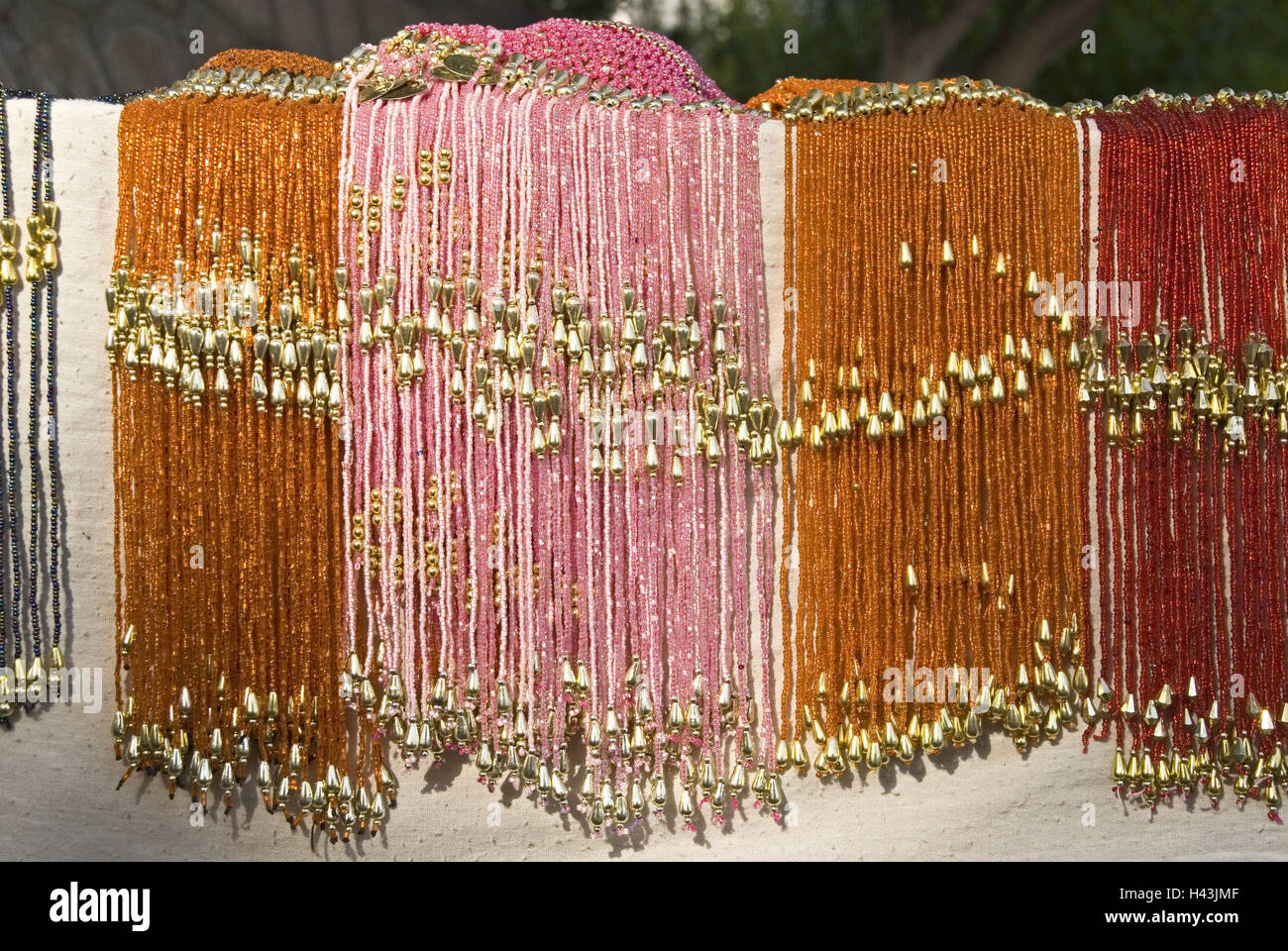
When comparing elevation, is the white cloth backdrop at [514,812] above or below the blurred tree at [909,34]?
below

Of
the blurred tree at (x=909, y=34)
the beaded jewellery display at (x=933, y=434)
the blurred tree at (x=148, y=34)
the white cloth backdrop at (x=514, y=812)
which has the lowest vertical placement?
the white cloth backdrop at (x=514, y=812)

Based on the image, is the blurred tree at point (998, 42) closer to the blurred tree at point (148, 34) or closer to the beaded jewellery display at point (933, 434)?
the blurred tree at point (148, 34)

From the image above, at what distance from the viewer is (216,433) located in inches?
32.2

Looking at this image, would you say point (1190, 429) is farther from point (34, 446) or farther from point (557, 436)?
point (34, 446)

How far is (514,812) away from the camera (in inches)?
35.1

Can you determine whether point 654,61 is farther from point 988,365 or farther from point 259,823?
point 259,823

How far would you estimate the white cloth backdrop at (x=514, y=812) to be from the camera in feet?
2.81

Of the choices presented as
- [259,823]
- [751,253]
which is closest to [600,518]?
[751,253]

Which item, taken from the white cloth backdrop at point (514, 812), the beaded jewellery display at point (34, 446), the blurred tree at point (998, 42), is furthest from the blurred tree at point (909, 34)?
the white cloth backdrop at point (514, 812)

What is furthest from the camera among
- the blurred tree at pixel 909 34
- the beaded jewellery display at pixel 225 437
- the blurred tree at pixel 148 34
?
the blurred tree at pixel 909 34

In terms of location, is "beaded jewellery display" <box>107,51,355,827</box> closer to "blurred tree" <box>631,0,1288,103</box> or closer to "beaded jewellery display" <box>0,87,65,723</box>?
"beaded jewellery display" <box>0,87,65,723</box>

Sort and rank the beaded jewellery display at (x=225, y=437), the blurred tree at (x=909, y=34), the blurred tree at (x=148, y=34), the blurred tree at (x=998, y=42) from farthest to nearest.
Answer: the blurred tree at (x=998, y=42), the blurred tree at (x=909, y=34), the blurred tree at (x=148, y=34), the beaded jewellery display at (x=225, y=437)

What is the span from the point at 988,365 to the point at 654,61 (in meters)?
0.41

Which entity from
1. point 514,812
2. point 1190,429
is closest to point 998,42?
point 1190,429
